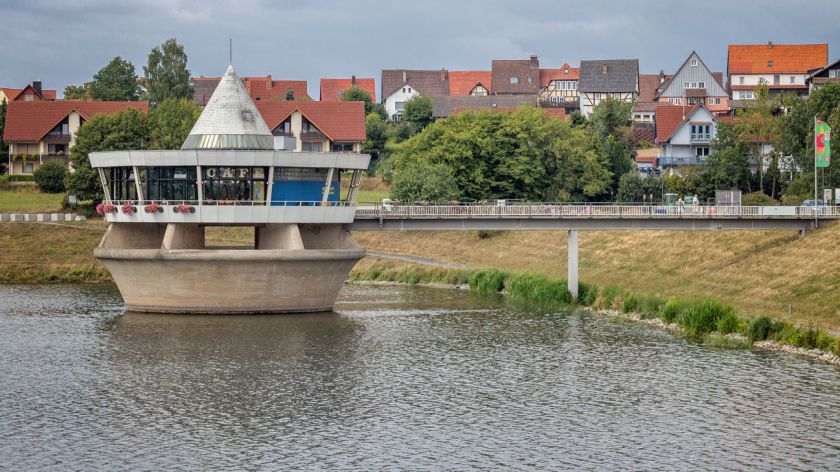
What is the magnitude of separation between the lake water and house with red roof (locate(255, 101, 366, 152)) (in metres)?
68.1

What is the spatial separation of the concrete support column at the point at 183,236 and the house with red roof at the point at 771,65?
373 feet

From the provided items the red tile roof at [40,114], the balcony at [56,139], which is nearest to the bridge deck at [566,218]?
the red tile roof at [40,114]

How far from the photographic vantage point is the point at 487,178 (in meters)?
119

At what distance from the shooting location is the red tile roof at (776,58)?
576 feet

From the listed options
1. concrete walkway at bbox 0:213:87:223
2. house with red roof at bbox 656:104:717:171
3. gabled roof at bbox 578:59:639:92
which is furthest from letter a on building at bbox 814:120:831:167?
gabled roof at bbox 578:59:639:92

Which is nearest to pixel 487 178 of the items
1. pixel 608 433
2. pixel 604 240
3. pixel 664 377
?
pixel 604 240

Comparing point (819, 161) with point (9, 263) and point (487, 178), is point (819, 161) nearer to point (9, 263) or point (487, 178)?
point (487, 178)

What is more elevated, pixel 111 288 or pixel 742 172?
pixel 742 172

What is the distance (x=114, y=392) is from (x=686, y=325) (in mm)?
30640

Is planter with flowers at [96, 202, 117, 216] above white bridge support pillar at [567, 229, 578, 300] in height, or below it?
above

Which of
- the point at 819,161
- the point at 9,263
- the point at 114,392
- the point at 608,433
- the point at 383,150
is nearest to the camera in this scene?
the point at 608,433

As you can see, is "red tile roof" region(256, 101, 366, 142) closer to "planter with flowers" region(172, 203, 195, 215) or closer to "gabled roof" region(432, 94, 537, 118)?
"gabled roof" region(432, 94, 537, 118)

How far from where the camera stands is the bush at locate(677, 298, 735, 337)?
2559 inches

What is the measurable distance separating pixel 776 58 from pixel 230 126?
117 m
